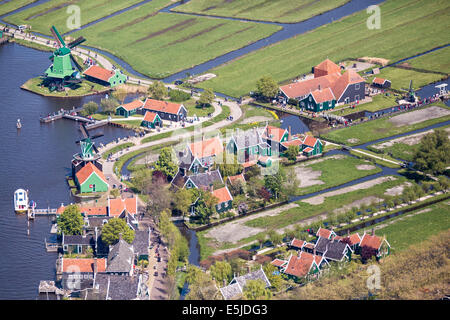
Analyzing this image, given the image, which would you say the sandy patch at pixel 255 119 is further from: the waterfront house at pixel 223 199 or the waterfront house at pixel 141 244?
the waterfront house at pixel 141 244

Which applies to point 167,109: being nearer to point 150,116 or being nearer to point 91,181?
point 150,116

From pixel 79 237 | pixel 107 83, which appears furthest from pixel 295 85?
pixel 79 237

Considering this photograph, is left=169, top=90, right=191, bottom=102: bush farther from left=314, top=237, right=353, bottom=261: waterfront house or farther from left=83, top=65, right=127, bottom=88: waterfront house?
left=314, top=237, right=353, bottom=261: waterfront house

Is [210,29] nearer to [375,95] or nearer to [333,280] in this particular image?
[375,95]

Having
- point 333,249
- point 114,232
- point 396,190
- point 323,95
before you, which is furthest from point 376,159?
point 114,232

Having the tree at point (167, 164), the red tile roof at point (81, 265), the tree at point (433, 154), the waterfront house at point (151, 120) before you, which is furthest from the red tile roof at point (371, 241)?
the waterfront house at point (151, 120)
